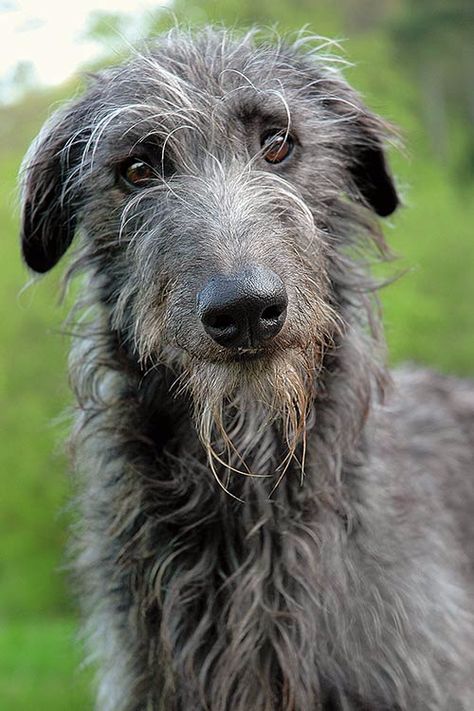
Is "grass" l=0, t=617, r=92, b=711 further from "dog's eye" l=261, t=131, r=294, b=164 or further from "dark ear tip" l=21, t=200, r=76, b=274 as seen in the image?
"dog's eye" l=261, t=131, r=294, b=164

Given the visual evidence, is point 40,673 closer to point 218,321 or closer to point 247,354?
point 247,354

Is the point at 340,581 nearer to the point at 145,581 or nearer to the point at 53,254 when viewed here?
the point at 145,581

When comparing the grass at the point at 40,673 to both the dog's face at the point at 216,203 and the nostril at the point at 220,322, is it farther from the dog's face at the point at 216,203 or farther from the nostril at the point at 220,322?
the nostril at the point at 220,322

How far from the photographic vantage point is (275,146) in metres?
3.34

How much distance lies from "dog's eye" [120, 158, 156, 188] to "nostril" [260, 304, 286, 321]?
33.9 inches

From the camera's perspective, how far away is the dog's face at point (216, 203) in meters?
2.83

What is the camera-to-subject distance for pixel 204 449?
131 inches

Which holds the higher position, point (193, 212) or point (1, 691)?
point (193, 212)

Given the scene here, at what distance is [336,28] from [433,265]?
3316 millimetres

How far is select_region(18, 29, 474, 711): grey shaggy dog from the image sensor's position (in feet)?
10.3

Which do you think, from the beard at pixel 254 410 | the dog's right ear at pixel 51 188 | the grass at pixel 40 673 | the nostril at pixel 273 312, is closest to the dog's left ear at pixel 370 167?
the beard at pixel 254 410

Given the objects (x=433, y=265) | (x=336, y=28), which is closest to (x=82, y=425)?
(x=433, y=265)

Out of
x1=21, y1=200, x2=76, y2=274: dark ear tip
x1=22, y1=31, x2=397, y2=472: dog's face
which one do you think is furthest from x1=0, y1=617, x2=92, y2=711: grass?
x1=22, y1=31, x2=397, y2=472: dog's face

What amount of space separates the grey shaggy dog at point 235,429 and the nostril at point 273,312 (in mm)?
169
